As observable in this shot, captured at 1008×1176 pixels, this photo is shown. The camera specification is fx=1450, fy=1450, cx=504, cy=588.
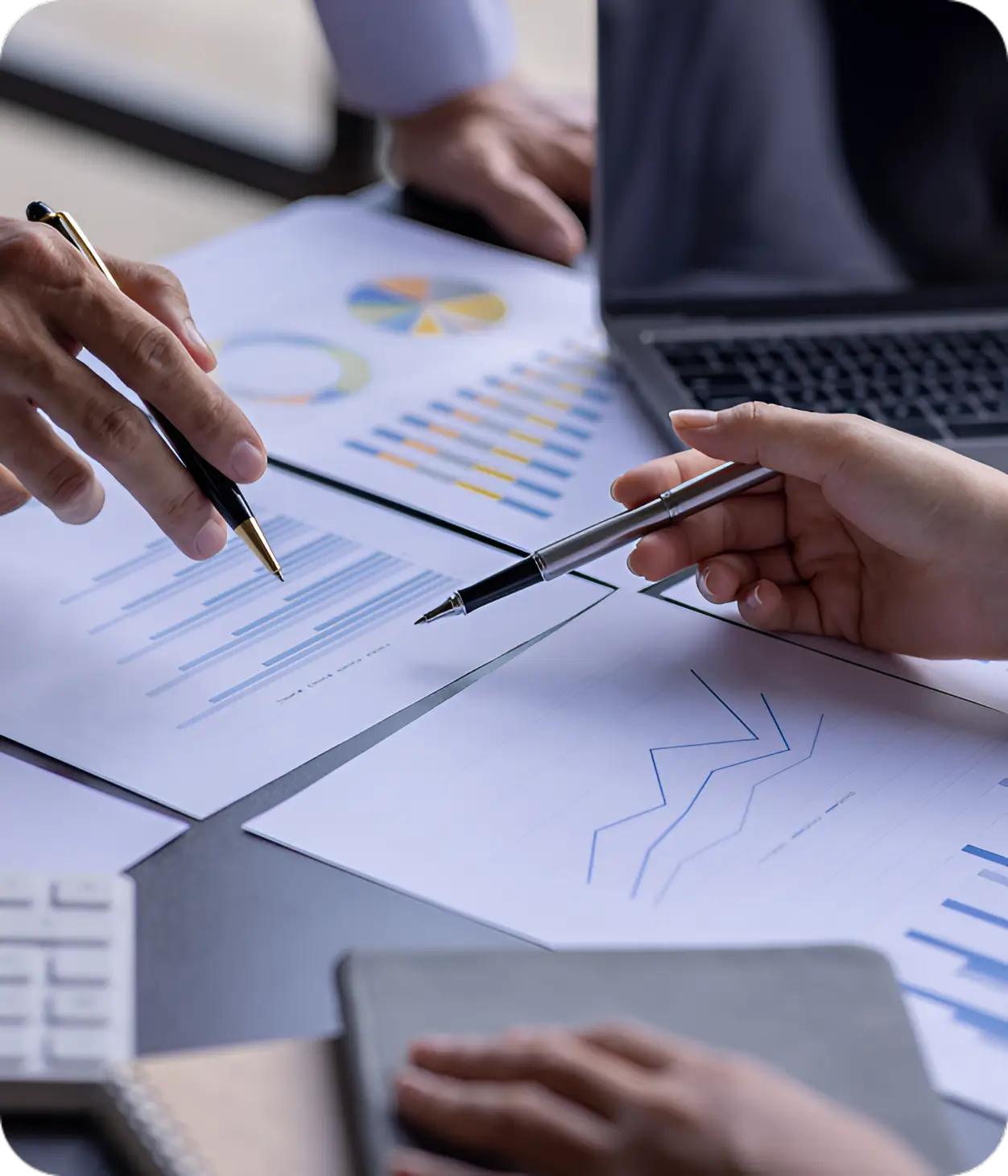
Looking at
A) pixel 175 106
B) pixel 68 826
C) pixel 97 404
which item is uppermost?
pixel 97 404

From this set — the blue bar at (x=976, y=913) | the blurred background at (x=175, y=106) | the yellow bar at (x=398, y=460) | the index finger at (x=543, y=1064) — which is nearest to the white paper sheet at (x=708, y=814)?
the blue bar at (x=976, y=913)

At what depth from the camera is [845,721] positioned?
696mm

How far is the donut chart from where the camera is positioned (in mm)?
980

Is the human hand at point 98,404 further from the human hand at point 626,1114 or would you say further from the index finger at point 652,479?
the human hand at point 626,1114

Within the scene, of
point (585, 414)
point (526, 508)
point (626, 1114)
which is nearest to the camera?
point (626, 1114)

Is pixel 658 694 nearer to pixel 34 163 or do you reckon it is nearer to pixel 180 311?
pixel 180 311

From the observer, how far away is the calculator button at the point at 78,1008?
487mm

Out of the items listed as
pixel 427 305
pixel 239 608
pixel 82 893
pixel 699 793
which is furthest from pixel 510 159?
pixel 82 893

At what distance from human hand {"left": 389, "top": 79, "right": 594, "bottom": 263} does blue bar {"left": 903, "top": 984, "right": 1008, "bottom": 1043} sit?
2.63ft

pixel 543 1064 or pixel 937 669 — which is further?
pixel 937 669

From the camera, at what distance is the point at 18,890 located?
0.53 meters

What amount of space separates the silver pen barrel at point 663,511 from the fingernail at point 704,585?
0.11 feet

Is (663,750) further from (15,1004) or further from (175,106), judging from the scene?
(175,106)

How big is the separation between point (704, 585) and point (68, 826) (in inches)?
14.1
